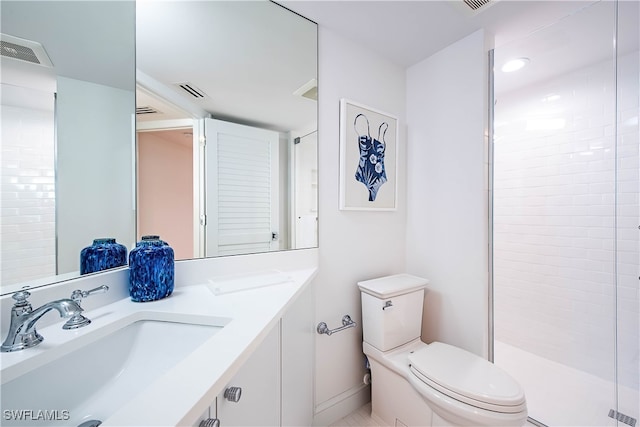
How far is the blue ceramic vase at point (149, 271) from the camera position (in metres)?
0.89

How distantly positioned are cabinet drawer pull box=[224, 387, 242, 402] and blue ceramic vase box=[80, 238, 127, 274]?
0.65 meters

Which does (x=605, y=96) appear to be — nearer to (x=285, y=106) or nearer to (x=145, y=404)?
(x=285, y=106)

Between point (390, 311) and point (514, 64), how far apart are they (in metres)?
1.74

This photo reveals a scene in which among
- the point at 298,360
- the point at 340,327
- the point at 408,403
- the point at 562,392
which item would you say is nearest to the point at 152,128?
the point at 298,360

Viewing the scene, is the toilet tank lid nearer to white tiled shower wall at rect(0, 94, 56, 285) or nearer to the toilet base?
the toilet base

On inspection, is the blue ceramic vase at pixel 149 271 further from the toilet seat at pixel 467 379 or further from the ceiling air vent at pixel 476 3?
the ceiling air vent at pixel 476 3

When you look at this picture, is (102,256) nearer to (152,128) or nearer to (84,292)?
(84,292)

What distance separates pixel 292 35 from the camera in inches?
54.1

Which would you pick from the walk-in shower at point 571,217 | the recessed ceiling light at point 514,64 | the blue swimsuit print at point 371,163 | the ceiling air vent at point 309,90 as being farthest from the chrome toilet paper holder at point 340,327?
the recessed ceiling light at point 514,64


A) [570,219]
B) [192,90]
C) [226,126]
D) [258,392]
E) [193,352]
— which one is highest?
[192,90]

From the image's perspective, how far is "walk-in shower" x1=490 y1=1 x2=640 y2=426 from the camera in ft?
4.68

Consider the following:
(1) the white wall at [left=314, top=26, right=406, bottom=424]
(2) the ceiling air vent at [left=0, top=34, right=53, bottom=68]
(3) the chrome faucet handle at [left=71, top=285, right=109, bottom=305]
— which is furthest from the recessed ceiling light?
(3) the chrome faucet handle at [left=71, top=285, right=109, bottom=305]

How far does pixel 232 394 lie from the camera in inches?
23.1

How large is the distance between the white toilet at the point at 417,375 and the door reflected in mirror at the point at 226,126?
552mm
